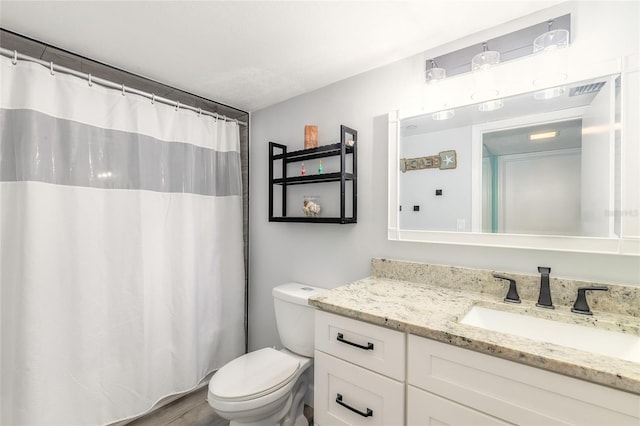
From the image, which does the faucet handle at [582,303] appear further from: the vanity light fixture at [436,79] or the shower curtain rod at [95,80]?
the shower curtain rod at [95,80]

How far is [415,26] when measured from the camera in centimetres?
131

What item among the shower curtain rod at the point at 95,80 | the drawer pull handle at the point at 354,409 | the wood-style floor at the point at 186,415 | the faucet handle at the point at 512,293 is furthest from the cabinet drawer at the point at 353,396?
the shower curtain rod at the point at 95,80

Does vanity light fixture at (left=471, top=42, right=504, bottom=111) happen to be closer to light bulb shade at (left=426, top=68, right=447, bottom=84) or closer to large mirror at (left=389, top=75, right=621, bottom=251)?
large mirror at (left=389, top=75, right=621, bottom=251)

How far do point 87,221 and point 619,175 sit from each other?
2396 mm

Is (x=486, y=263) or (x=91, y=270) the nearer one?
(x=486, y=263)

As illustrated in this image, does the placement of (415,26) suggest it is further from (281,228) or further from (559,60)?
(281,228)

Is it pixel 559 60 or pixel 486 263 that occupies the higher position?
pixel 559 60

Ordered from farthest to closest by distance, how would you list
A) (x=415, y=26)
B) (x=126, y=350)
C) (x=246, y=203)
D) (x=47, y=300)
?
(x=246, y=203) < (x=126, y=350) < (x=47, y=300) < (x=415, y=26)

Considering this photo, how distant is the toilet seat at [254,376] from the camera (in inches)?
53.3

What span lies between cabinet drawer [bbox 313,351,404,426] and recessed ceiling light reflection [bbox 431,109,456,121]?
3.95 feet

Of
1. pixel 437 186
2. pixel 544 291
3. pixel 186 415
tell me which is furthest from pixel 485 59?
pixel 186 415

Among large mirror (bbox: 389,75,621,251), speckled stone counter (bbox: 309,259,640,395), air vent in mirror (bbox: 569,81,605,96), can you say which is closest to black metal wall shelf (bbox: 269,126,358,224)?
large mirror (bbox: 389,75,621,251)

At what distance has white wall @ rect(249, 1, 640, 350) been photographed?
110 centimetres

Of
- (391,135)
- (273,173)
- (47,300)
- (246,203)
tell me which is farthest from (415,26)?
(47,300)
